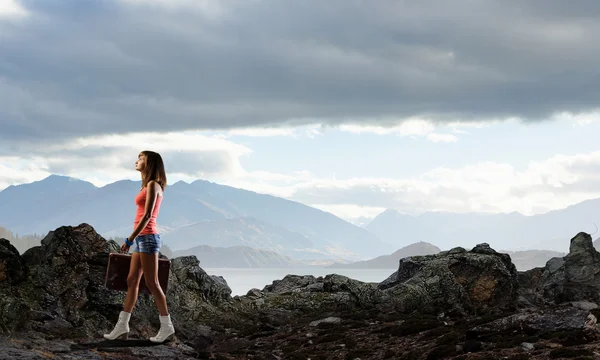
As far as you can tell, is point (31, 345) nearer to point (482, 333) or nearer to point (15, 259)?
point (15, 259)

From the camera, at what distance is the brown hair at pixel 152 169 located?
17.6 meters

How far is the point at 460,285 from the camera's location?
38.2m

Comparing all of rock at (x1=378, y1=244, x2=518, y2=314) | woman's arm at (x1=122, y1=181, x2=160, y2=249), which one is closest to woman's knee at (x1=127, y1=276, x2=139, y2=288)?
woman's arm at (x1=122, y1=181, x2=160, y2=249)

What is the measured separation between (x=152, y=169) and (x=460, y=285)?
24.9 m

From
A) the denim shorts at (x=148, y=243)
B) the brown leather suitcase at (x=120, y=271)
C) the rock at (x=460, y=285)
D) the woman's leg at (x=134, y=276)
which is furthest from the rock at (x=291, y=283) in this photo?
the denim shorts at (x=148, y=243)

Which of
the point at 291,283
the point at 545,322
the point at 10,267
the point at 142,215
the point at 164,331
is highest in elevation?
the point at 142,215

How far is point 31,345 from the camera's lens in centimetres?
1973

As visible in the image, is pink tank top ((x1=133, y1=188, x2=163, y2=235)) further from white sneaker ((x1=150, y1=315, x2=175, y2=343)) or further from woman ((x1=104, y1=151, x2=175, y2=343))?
white sneaker ((x1=150, y1=315, x2=175, y2=343))

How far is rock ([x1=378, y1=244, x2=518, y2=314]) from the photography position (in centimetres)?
3684

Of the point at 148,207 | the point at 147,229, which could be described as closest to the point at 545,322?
the point at 147,229

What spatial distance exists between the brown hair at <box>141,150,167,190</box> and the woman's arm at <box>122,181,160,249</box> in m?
0.21

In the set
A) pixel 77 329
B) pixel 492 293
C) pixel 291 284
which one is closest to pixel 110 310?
pixel 77 329

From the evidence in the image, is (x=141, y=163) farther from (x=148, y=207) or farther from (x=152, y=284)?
(x=152, y=284)

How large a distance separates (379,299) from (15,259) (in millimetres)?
19693
